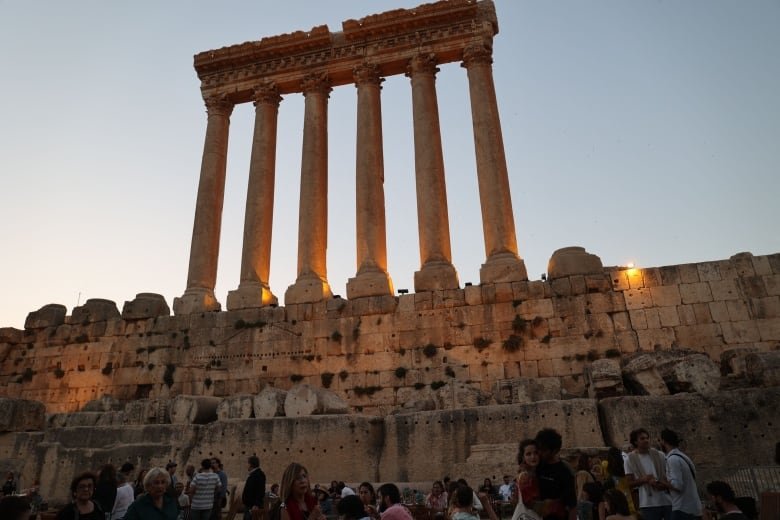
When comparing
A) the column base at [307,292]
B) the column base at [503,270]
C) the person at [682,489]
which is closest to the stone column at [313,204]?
the column base at [307,292]

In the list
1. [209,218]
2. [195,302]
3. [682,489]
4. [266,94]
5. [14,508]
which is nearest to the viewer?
[14,508]

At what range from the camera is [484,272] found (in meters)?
16.7

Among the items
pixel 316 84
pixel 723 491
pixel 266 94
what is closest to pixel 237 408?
pixel 723 491

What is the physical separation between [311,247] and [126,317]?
22.0ft

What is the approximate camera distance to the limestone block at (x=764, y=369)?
10.4 m

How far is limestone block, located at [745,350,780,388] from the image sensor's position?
10.4 m

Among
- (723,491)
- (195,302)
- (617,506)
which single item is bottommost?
(617,506)

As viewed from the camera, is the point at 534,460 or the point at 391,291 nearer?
the point at 534,460

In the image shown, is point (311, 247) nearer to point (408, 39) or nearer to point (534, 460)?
point (408, 39)

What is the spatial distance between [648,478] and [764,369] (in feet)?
22.8

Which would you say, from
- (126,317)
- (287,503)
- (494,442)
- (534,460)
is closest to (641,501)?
(534,460)

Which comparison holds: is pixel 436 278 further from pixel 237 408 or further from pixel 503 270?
pixel 237 408

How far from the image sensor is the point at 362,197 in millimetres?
19125

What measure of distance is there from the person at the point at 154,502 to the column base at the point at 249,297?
13.3 metres
